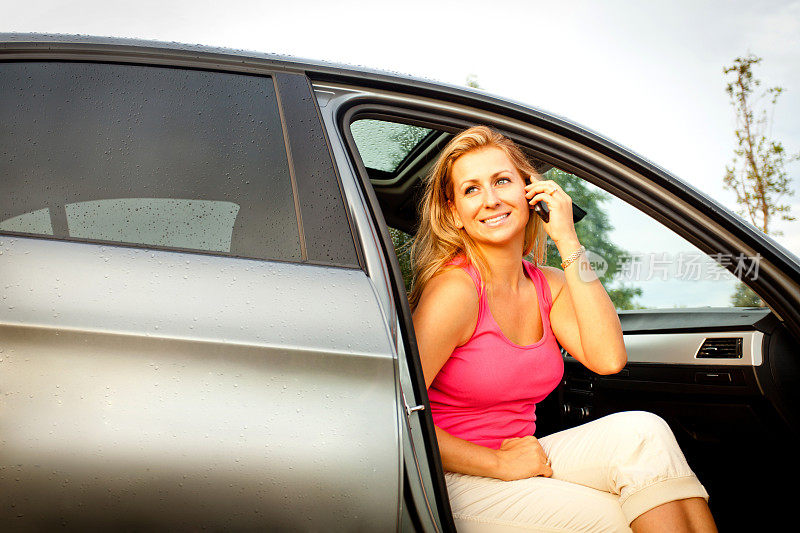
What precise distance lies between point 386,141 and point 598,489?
1.28 metres

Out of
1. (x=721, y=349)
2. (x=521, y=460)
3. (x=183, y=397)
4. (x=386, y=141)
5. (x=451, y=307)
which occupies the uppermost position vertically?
(x=386, y=141)

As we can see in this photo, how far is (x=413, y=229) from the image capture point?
2.58 meters

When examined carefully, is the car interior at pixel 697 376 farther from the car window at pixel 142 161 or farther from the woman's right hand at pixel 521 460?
the car window at pixel 142 161

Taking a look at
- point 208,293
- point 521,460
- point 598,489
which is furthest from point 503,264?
point 208,293

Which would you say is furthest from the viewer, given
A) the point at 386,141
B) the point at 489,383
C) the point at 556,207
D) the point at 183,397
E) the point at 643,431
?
the point at 386,141

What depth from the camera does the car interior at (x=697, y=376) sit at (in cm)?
211

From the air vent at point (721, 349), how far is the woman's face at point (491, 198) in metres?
0.97

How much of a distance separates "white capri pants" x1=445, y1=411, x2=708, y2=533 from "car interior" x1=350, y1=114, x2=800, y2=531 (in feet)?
1.66

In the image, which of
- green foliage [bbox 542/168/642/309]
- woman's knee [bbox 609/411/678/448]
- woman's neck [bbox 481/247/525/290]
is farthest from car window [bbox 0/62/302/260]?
green foliage [bbox 542/168/642/309]

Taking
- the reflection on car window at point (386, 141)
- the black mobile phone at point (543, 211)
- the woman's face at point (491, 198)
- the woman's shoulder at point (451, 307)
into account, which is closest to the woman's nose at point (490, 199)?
the woman's face at point (491, 198)

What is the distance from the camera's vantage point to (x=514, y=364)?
66.1 inches

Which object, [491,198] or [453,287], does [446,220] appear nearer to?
[491,198]

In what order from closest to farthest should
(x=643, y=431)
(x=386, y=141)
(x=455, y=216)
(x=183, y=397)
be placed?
(x=183, y=397), (x=643, y=431), (x=455, y=216), (x=386, y=141)

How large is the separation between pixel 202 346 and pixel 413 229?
159 centimetres
